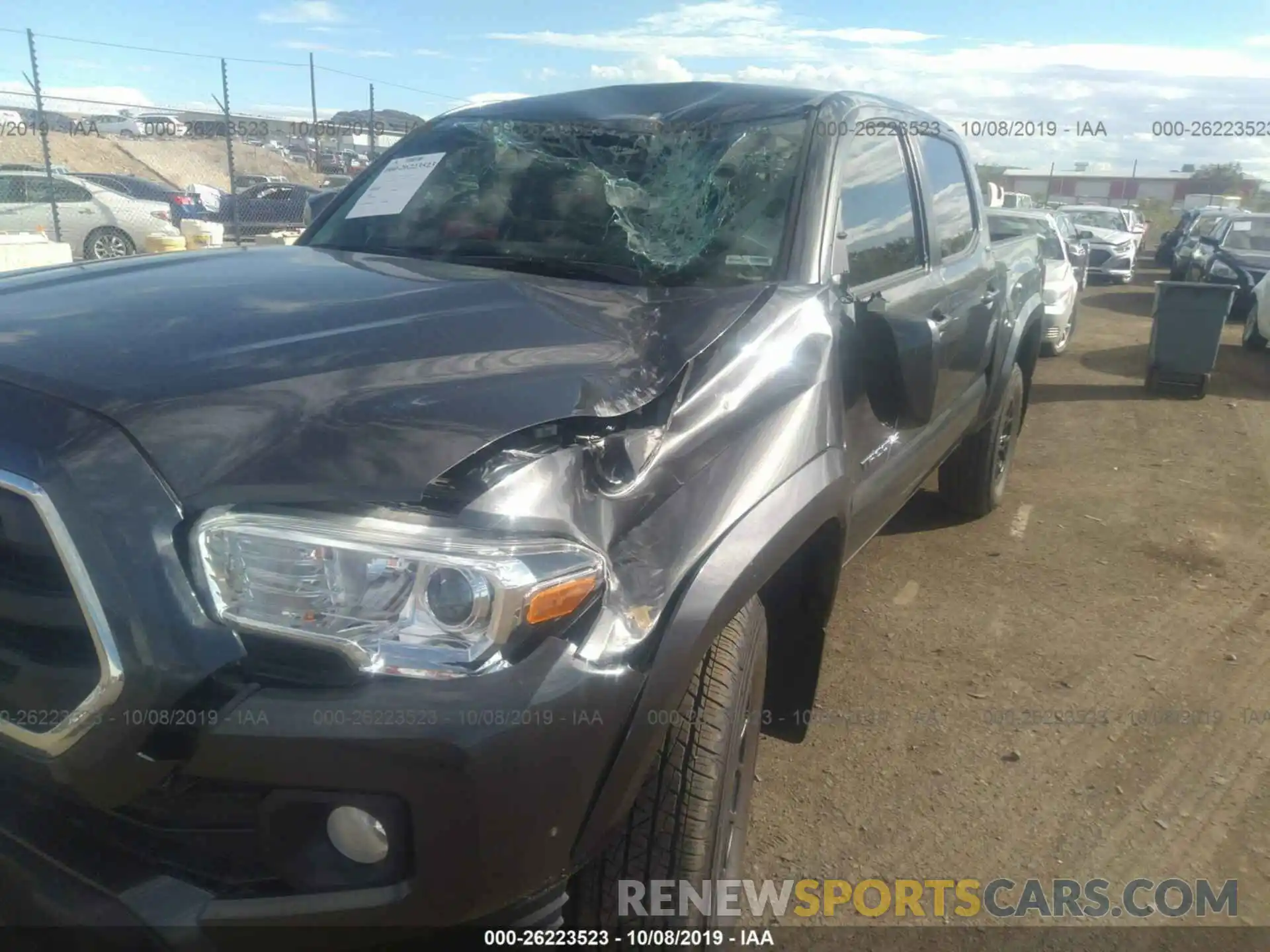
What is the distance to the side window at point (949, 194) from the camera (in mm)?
3635

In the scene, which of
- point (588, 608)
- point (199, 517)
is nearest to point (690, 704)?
point (588, 608)

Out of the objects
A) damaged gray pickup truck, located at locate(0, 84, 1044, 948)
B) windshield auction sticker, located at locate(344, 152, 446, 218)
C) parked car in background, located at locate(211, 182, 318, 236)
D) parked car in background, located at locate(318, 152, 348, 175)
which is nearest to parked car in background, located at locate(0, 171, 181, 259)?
parked car in background, located at locate(211, 182, 318, 236)

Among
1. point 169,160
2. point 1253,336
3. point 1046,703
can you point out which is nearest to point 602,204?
point 1046,703

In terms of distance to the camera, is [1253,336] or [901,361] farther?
[1253,336]

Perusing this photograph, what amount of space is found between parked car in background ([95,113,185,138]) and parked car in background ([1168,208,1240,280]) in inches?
623

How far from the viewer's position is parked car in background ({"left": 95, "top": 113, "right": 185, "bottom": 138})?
44.0 feet

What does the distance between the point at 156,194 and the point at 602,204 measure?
1529cm

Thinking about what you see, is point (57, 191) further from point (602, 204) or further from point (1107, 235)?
point (1107, 235)

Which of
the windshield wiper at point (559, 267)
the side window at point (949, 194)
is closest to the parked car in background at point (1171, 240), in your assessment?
the side window at point (949, 194)

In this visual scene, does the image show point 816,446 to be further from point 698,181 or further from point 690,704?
point 698,181

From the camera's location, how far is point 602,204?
283 cm

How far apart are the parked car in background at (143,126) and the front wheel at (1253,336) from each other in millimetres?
13160

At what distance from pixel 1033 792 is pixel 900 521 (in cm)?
238

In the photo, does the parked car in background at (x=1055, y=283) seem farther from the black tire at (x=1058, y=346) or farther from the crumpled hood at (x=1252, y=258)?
the crumpled hood at (x=1252, y=258)
